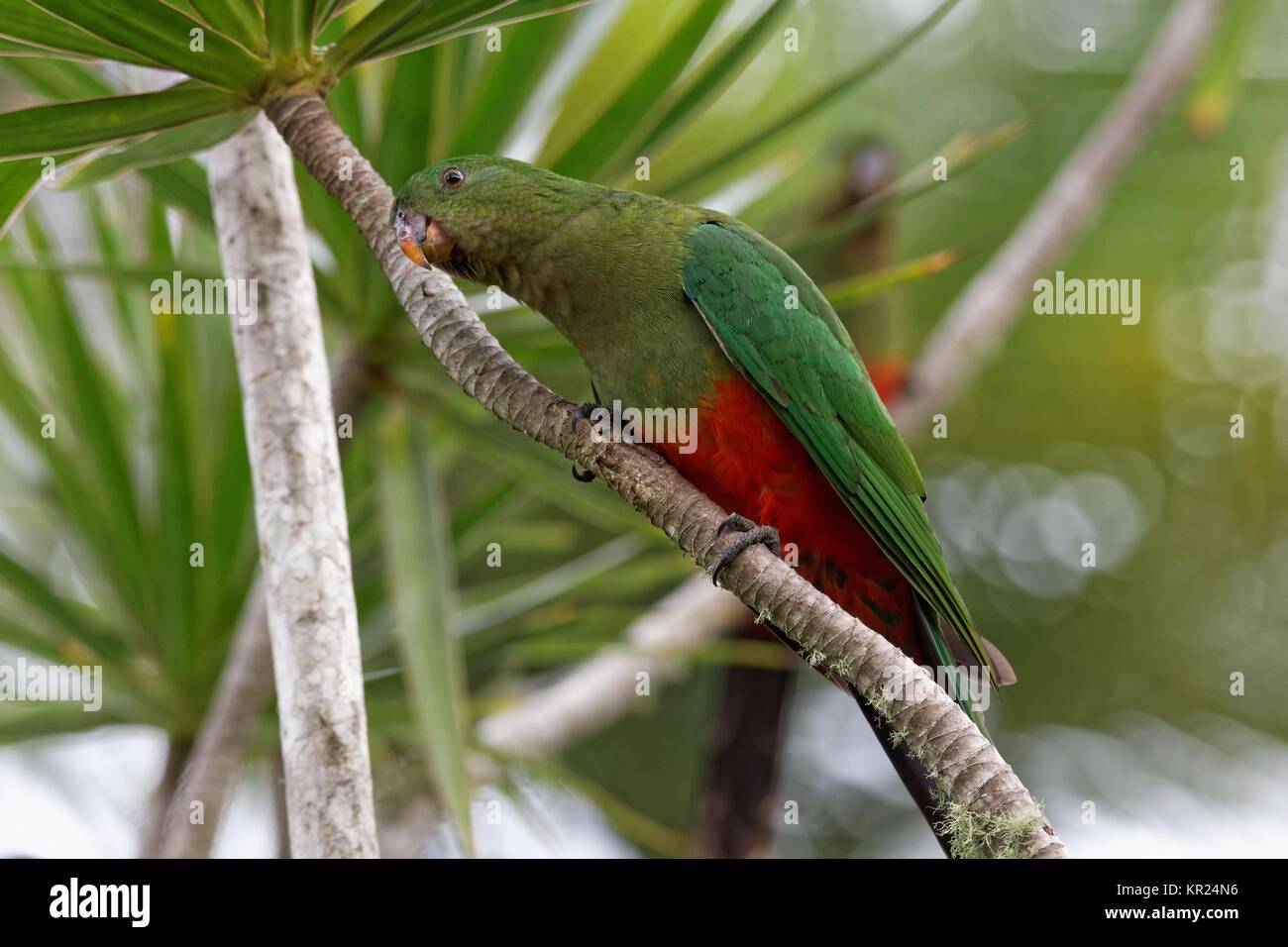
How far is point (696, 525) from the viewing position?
2543 mm

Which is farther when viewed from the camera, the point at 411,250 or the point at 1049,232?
the point at 1049,232

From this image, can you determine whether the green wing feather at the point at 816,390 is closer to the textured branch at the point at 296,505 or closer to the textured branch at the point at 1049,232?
the textured branch at the point at 296,505

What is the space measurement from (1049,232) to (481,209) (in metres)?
3.20

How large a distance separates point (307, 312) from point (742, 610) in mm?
2629

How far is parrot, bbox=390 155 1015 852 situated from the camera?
3.16 meters

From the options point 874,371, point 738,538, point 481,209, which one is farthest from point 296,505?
point 874,371

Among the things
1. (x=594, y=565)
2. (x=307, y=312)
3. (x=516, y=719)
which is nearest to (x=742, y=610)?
(x=594, y=565)

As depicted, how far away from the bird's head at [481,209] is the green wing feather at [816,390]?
433 mm

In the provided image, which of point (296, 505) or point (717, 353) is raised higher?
point (717, 353)

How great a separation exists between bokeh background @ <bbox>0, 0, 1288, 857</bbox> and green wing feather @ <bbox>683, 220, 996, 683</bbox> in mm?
774

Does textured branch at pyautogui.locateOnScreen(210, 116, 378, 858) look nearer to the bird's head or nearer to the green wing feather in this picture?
the bird's head

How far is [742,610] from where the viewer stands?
16.7 feet

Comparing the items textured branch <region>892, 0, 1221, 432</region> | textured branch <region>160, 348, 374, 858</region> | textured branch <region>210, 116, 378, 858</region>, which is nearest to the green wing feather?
textured branch <region>210, 116, 378, 858</region>

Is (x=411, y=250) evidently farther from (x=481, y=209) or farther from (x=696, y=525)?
(x=696, y=525)
